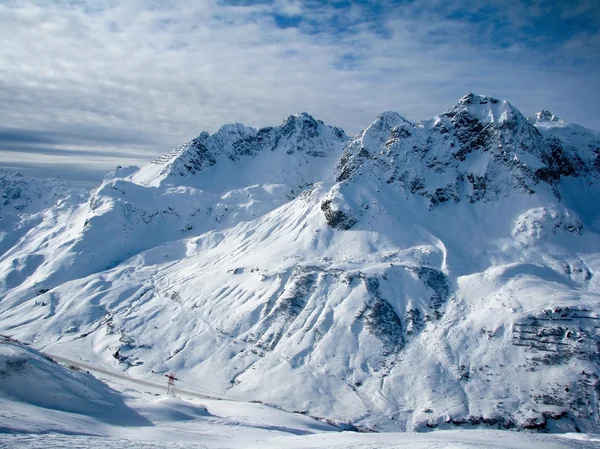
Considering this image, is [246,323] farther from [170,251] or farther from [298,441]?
[170,251]

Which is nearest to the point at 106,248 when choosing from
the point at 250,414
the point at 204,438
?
the point at 250,414

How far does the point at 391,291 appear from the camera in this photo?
99312 mm

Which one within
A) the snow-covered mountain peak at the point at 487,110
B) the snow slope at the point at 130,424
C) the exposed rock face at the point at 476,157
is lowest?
the snow slope at the point at 130,424

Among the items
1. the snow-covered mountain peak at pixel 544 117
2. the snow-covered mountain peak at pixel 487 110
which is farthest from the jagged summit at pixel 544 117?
the snow-covered mountain peak at pixel 487 110

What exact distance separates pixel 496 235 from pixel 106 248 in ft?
462

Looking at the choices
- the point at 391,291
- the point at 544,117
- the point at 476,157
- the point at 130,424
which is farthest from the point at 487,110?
the point at 130,424

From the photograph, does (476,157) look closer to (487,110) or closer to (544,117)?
(487,110)

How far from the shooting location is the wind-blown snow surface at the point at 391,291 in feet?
256

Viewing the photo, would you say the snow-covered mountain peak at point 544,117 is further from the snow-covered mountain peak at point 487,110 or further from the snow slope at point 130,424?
the snow slope at point 130,424

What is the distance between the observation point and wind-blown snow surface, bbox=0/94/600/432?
77.9m

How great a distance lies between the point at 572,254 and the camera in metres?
116

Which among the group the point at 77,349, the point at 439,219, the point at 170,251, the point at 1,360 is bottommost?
the point at 77,349

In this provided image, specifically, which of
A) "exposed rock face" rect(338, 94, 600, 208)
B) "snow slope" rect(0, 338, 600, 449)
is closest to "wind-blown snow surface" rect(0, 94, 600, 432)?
"exposed rock face" rect(338, 94, 600, 208)

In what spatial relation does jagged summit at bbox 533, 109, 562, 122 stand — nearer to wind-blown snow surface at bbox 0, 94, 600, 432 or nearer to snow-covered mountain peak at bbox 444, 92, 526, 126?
wind-blown snow surface at bbox 0, 94, 600, 432
